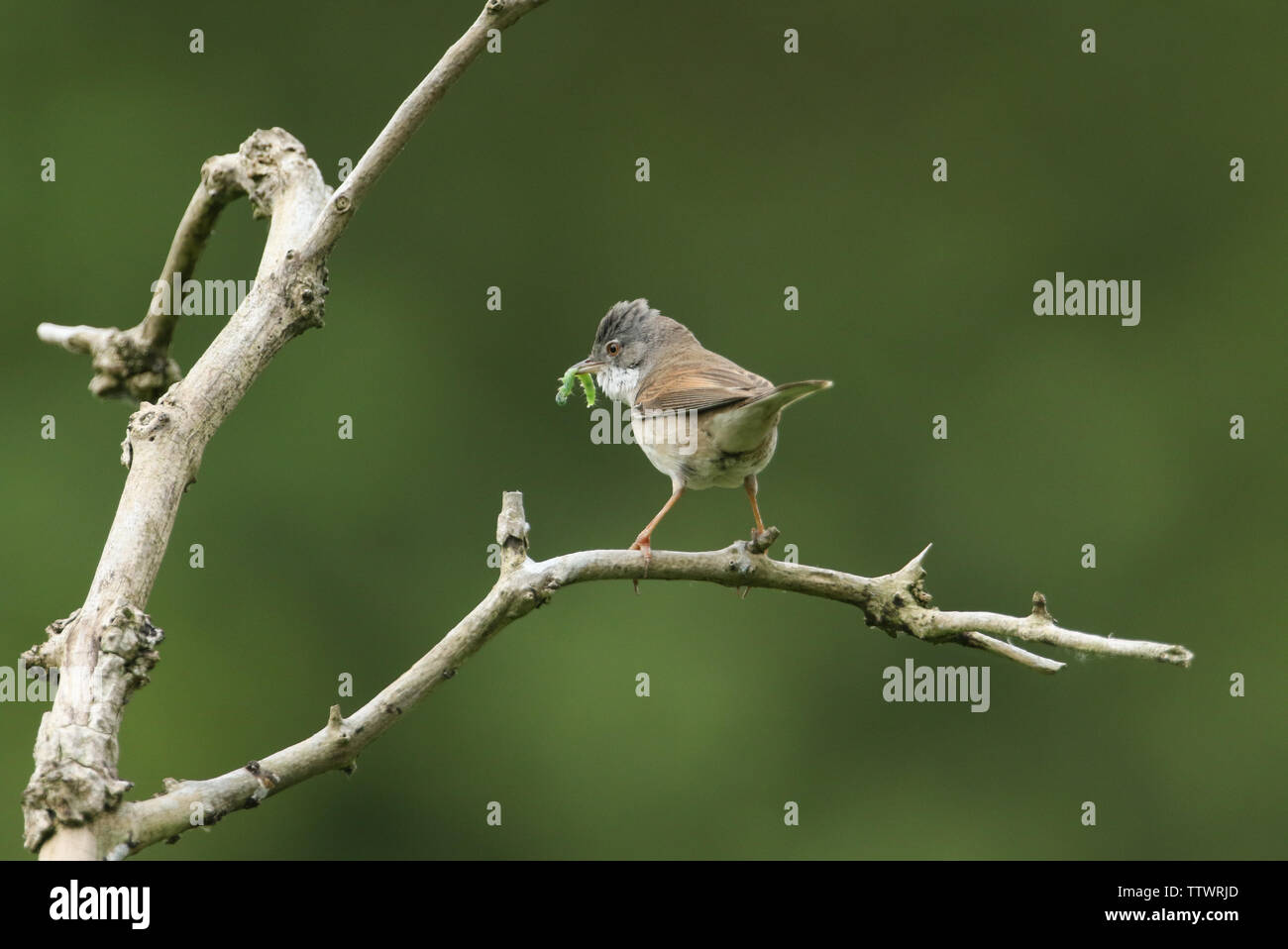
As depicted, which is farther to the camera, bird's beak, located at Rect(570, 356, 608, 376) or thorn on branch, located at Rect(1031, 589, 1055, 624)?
bird's beak, located at Rect(570, 356, 608, 376)

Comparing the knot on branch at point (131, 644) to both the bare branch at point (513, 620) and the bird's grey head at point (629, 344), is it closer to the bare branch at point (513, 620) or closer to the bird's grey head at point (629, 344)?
the bare branch at point (513, 620)

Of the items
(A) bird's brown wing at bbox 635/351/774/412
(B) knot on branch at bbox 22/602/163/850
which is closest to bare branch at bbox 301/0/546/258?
(B) knot on branch at bbox 22/602/163/850

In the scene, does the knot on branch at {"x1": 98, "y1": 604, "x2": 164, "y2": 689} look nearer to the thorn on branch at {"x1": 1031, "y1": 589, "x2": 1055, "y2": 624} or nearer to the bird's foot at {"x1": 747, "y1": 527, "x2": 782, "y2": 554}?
the bird's foot at {"x1": 747, "y1": 527, "x2": 782, "y2": 554}

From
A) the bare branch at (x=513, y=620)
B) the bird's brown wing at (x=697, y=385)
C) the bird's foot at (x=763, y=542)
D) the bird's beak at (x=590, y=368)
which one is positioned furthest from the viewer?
the bird's beak at (x=590, y=368)

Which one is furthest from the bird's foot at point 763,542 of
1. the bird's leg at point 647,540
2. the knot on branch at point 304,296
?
the knot on branch at point 304,296

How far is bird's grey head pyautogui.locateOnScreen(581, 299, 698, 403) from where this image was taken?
197 inches

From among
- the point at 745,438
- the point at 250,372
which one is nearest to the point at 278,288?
the point at 250,372

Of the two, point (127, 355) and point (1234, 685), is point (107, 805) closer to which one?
point (127, 355)

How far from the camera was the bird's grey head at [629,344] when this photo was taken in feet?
16.4

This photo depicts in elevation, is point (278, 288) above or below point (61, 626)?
above

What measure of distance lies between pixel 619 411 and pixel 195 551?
159 inches

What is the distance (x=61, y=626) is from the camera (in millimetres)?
2680

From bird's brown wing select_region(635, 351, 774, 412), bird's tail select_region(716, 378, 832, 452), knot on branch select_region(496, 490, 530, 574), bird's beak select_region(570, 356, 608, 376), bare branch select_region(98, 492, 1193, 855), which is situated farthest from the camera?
bird's beak select_region(570, 356, 608, 376)

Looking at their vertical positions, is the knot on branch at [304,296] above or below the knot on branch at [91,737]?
above
